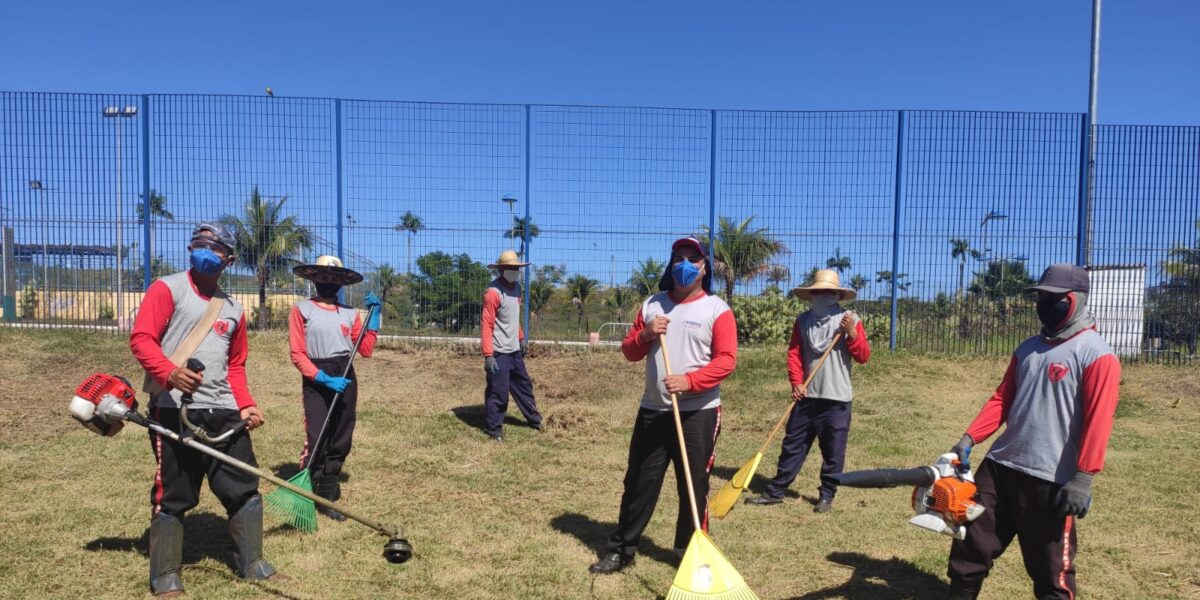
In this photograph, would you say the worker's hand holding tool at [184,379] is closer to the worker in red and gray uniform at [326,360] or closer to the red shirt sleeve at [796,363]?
the worker in red and gray uniform at [326,360]

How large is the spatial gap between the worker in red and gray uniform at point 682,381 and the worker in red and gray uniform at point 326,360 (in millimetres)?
2320

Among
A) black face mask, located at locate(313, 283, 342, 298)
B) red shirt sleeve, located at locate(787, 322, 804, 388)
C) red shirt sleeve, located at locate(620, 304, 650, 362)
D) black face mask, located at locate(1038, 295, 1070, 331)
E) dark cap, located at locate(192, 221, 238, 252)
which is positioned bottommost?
red shirt sleeve, located at locate(787, 322, 804, 388)

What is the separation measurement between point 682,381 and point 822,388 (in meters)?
2.24

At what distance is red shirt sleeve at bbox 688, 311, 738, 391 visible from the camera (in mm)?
4188

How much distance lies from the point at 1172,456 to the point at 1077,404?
215 inches

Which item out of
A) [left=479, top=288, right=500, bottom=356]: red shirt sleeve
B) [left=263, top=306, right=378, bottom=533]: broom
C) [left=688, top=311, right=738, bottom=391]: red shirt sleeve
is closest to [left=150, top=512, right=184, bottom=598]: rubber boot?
[left=263, top=306, right=378, bottom=533]: broom

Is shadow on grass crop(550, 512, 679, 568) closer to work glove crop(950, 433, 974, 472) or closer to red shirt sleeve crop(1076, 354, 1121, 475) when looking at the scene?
work glove crop(950, 433, 974, 472)

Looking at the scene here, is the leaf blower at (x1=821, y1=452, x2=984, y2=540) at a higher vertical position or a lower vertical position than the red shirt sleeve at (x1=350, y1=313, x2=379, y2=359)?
lower

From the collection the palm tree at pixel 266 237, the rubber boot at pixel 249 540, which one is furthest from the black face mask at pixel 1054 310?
the palm tree at pixel 266 237

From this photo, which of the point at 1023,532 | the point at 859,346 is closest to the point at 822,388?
the point at 859,346

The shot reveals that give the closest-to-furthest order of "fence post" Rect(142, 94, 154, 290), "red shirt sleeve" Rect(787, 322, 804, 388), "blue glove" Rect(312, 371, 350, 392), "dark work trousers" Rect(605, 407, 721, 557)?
"dark work trousers" Rect(605, 407, 721, 557) → "blue glove" Rect(312, 371, 350, 392) → "red shirt sleeve" Rect(787, 322, 804, 388) → "fence post" Rect(142, 94, 154, 290)

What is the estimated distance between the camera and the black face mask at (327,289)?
18.5ft

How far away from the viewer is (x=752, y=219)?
11.8m

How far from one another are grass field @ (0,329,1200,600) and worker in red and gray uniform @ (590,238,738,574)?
1.18 feet
